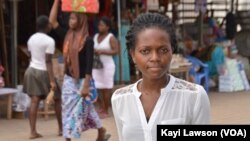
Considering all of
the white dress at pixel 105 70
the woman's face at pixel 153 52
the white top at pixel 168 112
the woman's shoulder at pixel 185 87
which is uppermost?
the woman's face at pixel 153 52

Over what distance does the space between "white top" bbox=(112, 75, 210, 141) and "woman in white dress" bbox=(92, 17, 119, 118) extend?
6057 millimetres

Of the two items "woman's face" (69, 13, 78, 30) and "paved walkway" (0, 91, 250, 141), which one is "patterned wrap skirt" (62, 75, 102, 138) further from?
"paved walkway" (0, 91, 250, 141)

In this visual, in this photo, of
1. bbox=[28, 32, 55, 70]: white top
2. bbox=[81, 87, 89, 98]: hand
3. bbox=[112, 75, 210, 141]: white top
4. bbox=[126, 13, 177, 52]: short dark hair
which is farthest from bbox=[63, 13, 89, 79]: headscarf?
bbox=[112, 75, 210, 141]: white top

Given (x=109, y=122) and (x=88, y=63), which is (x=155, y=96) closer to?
(x=88, y=63)

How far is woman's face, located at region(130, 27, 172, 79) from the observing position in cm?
227

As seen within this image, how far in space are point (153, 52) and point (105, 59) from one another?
6226 millimetres

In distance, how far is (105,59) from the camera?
8.49 m

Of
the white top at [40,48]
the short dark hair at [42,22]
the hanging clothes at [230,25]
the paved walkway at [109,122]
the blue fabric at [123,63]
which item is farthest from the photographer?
the hanging clothes at [230,25]

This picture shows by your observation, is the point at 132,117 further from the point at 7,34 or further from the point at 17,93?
the point at 7,34

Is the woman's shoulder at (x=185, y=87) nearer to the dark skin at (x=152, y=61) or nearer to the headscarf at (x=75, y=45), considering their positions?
the dark skin at (x=152, y=61)

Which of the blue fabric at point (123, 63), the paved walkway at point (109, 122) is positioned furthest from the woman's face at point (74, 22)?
the blue fabric at point (123, 63)

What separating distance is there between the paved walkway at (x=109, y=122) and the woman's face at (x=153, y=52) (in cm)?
467

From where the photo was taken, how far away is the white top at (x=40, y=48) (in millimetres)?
6973

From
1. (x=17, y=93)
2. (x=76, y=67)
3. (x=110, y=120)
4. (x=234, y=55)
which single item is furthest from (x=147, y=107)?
(x=234, y=55)
